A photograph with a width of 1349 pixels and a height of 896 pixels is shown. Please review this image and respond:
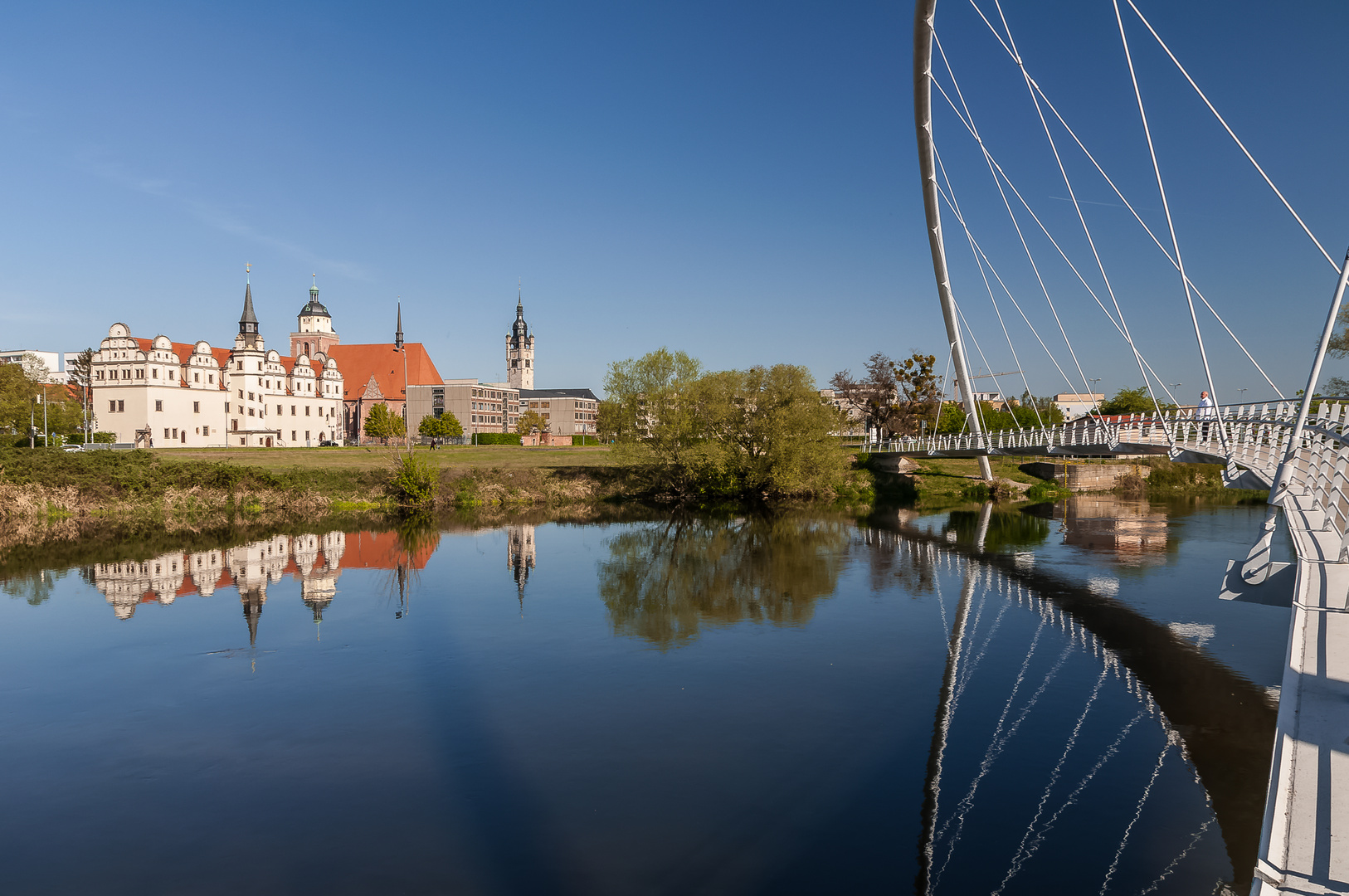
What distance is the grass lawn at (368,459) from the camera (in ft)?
138

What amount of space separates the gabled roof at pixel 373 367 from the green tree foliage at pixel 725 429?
60058 millimetres

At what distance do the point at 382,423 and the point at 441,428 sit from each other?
6.85 meters

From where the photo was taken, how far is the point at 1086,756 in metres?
9.80

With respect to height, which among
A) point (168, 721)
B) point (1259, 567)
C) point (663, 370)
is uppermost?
point (663, 370)

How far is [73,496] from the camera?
3009 centimetres

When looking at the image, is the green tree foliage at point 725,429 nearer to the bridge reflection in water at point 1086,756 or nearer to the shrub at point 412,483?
the shrub at point 412,483

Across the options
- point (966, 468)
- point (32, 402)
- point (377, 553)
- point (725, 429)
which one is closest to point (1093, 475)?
point (966, 468)

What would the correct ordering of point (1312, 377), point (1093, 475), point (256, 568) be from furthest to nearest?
point (1093, 475), point (256, 568), point (1312, 377)

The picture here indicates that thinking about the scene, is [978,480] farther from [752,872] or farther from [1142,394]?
[1142,394]

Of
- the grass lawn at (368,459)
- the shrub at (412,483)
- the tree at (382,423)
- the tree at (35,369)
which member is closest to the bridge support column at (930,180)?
the grass lawn at (368,459)

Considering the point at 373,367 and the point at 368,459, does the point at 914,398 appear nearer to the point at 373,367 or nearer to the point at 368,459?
the point at 368,459

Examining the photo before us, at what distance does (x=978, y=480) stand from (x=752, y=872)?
140 feet

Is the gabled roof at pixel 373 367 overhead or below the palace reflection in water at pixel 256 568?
overhead

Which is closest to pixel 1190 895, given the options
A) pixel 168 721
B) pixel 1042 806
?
pixel 1042 806
